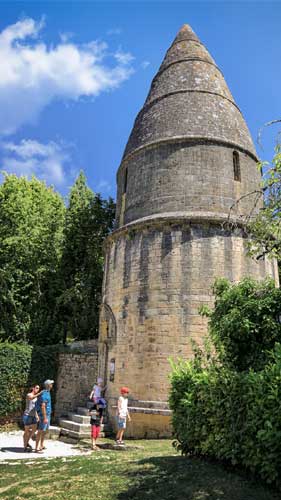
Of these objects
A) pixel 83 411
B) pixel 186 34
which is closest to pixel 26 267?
pixel 83 411

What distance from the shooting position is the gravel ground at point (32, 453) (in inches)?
350

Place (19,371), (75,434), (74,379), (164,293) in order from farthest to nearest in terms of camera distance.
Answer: (74,379) → (19,371) → (164,293) → (75,434)

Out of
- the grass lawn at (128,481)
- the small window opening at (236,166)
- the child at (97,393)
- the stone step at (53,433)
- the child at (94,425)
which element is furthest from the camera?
the small window opening at (236,166)

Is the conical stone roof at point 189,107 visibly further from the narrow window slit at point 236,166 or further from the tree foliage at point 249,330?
the tree foliage at point 249,330

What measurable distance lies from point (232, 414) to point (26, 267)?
16282mm

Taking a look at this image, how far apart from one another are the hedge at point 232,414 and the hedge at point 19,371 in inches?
359

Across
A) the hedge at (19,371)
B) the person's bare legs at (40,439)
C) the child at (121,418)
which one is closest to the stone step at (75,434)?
the child at (121,418)

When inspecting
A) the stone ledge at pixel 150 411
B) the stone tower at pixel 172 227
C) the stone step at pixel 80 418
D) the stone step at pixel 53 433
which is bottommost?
the stone step at pixel 53 433

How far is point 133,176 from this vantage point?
14742 mm

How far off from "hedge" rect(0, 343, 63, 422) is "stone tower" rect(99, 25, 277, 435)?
310cm

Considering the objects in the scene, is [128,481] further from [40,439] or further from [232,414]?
[40,439]

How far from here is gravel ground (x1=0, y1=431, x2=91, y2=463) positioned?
8.90 metres

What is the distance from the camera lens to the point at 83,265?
20.9 metres

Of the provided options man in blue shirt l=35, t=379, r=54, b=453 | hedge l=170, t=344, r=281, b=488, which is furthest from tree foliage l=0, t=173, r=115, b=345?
hedge l=170, t=344, r=281, b=488
